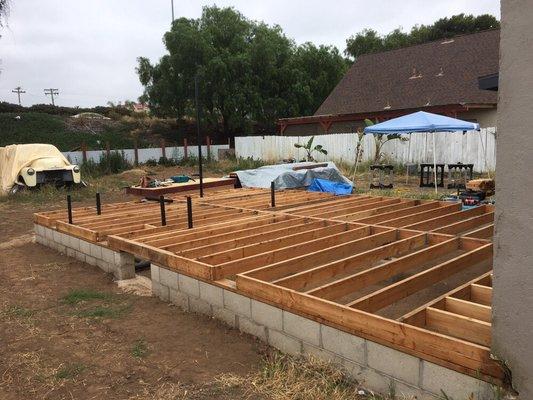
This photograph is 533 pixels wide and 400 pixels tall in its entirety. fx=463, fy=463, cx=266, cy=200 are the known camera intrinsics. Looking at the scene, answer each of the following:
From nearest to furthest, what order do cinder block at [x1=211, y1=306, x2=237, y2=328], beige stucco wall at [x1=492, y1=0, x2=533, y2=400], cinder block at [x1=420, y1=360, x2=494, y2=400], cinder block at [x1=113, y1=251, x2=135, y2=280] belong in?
beige stucco wall at [x1=492, y1=0, x2=533, y2=400] < cinder block at [x1=420, y1=360, x2=494, y2=400] < cinder block at [x1=211, y1=306, x2=237, y2=328] < cinder block at [x1=113, y1=251, x2=135, y2=280]

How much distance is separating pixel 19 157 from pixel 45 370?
1254 centimetres

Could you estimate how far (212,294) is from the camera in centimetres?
425

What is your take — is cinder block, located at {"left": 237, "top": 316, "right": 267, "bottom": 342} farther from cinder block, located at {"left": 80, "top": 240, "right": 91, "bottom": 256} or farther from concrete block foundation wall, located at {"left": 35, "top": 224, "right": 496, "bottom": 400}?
cinder block, located at {"left": 80, "top": 240, "right": 91, "bottom": 256}

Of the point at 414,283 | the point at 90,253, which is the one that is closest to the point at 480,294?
the point at 414,283

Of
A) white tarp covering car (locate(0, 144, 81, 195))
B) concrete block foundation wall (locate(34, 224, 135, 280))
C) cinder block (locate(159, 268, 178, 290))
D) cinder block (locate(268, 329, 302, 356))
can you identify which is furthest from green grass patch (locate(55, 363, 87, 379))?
white tarp covering car (locate(0, 144, 81, 195))

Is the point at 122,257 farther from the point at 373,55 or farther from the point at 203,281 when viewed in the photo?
the point at 373,55

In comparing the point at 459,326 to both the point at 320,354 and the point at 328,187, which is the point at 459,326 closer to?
the point at 320,354

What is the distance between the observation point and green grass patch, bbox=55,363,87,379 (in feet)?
A: 11.1

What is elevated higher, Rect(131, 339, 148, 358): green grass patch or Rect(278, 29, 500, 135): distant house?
Rect(278, 29, 500, 135): distant house

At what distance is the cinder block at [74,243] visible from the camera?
6594 mm

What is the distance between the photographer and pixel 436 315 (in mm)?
3068

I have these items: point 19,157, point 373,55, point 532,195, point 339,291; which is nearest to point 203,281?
point 339,291

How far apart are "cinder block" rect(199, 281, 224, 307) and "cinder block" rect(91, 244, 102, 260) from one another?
90.8 inches

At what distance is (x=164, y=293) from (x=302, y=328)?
1969mm
